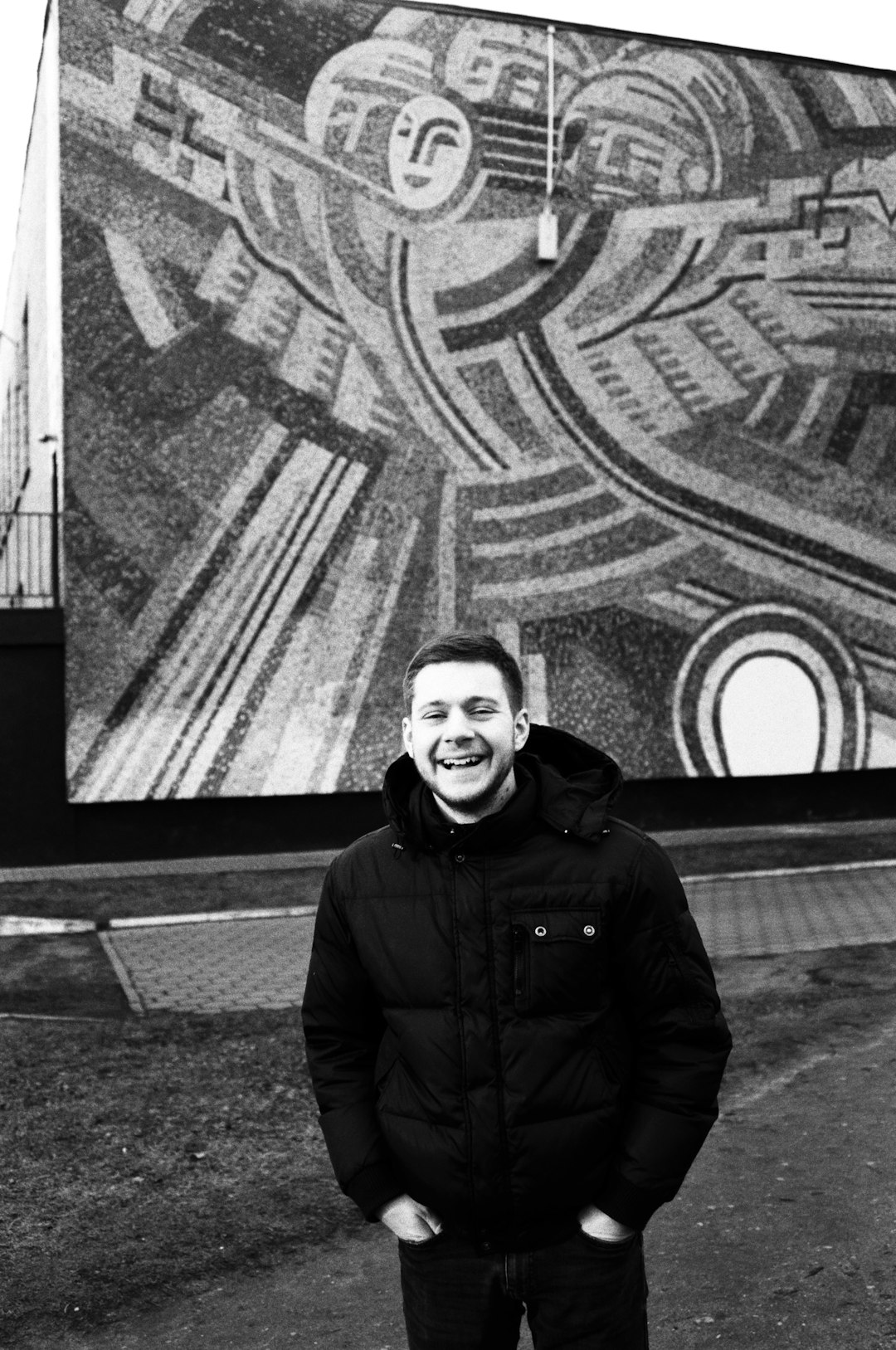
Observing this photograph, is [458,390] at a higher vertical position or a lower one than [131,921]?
higher

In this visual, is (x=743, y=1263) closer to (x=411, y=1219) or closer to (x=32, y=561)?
(x=411, y=1219)

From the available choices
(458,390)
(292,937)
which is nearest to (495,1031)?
(292,937)

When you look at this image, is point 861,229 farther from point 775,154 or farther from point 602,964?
point 602,964

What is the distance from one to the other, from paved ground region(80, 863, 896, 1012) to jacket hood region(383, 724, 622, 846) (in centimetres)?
511

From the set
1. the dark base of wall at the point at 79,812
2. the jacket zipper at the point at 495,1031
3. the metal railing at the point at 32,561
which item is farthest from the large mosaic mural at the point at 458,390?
the jacket zipper at the point at 495,1031

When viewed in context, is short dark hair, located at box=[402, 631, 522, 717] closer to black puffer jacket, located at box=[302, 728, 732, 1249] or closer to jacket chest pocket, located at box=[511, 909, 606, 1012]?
black puffer jacket, located at box=[302, 728, 732, 1249]

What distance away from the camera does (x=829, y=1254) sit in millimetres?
4328

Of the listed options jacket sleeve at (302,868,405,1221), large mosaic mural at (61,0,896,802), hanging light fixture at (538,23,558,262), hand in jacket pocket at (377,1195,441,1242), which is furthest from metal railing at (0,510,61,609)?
hand in jacket pocket at (377,1195,441,1242)

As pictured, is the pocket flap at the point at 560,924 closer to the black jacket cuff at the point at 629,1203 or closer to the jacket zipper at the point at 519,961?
the jacket zipper at the point at 519,961

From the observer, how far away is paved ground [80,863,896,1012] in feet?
26.0

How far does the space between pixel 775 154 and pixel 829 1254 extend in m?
11.7

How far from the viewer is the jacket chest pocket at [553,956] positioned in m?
2.50

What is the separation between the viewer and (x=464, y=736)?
2508 millimetres

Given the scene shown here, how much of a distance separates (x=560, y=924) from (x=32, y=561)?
11402 mm
